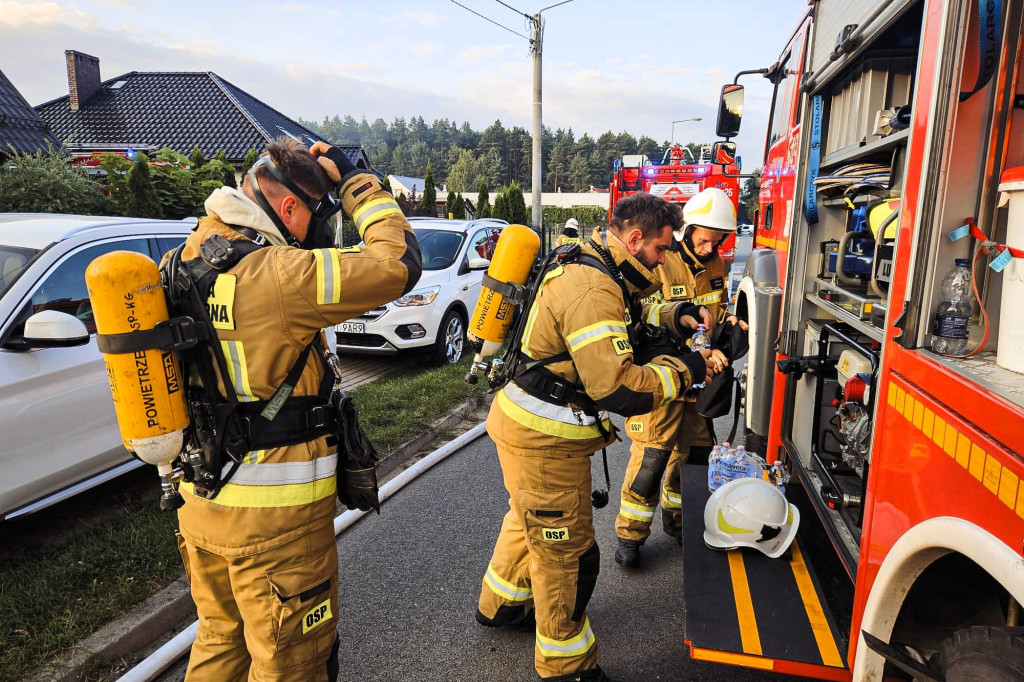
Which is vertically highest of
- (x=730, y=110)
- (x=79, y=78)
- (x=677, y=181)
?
(x=79, y=78)

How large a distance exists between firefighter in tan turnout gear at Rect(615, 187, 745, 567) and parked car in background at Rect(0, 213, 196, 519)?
9.39 feet

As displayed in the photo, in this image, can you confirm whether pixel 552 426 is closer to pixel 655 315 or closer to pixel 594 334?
pixel 594 334

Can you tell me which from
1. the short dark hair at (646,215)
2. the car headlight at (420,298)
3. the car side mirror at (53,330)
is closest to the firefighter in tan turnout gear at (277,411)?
the short dark hair at (646,215)

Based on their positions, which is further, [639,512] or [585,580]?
[639,512]

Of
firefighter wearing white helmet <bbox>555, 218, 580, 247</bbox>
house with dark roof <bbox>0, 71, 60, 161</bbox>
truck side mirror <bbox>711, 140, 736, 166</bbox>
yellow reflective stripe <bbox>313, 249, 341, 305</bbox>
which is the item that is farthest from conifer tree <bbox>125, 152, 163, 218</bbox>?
yellow reflective stripe <bbox>313, 249, 341, 305</bbox>

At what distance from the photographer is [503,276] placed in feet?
9.09

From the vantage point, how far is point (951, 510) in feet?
4.70

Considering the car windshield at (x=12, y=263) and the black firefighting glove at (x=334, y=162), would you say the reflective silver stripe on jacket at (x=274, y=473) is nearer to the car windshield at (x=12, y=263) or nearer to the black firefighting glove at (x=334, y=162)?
the black firefighting glove at (x=334, y=162)

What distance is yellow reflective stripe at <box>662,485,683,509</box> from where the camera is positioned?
386 cm

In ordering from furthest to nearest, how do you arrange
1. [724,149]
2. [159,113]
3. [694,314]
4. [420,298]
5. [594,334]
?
[159,113] < [420,298] < [724,149] < [694,314] < [594,334]

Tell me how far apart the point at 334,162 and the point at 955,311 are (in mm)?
1842

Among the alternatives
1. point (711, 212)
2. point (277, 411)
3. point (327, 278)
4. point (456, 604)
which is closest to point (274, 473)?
point (277, 411)

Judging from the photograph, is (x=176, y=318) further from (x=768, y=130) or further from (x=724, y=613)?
(x=768, y=130)

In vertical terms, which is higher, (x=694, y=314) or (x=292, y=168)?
(x=292, y=168)
